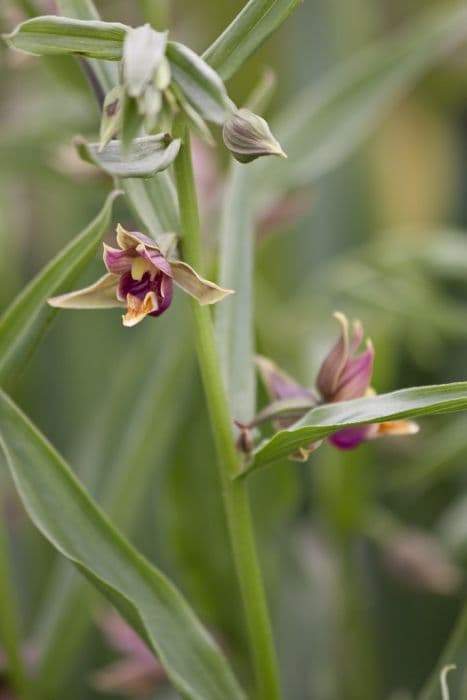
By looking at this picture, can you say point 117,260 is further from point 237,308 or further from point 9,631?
point 9,631

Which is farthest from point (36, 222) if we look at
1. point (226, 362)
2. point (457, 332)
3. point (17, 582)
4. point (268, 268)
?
point (226, 362)

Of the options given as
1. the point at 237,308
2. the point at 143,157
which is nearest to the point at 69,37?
the point at 143,157

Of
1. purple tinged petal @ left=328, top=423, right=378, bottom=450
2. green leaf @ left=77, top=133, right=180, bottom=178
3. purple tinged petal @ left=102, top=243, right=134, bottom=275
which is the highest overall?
green leaf @ left=77, top=133, right=180, bottom=178

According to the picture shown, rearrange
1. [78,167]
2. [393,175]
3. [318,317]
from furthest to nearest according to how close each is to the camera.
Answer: [393,175]
[318,317]
[78,167]

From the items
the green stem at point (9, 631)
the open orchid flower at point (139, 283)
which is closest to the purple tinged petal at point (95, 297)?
the open orchid flower at point (139, 283)

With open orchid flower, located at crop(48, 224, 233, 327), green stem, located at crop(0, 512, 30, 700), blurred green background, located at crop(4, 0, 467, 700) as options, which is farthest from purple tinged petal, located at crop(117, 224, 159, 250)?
green stem, located at crop(0, 512, 30, 700)

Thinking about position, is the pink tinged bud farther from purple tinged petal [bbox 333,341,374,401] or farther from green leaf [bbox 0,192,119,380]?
green leaf [bbox 0,192,119,380]

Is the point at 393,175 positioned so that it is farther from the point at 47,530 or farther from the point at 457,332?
the point at 47,530
